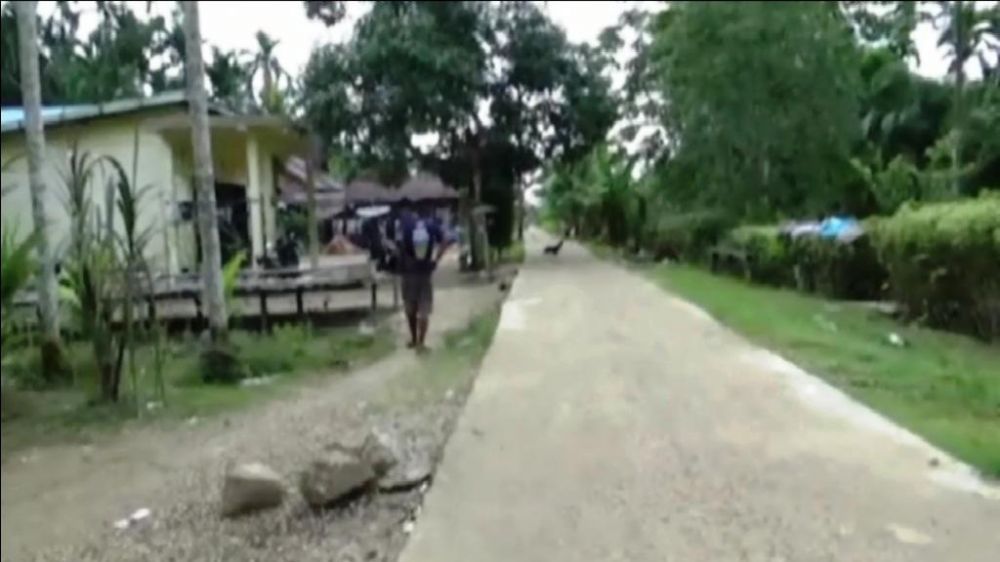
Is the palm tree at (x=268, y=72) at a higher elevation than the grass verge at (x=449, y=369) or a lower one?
higher

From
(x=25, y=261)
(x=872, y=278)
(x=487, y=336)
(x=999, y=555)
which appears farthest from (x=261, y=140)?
(x=872, y=278)

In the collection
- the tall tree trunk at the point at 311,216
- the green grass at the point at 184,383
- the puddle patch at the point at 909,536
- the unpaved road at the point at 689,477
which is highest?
the tall tree trunk at the point at 311,216

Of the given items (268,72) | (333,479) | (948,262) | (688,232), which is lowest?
(333,479)

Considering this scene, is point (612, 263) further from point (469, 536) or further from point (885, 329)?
point (469, 536)

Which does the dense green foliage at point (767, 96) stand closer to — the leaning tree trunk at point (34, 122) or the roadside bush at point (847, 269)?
the roadside bush at point (847, 269)

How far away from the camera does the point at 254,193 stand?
9031 mm

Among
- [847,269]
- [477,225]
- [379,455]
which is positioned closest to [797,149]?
[847,269]

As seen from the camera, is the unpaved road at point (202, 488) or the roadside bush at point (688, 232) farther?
the roadside bush at point (688, 232)

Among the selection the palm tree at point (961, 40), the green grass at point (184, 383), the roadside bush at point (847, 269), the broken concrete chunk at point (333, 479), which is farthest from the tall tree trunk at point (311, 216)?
the broken concrete chunk at point (333, 479)

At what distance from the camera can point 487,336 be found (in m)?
12.0

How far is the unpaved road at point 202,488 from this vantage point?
443cm

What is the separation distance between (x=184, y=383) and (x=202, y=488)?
4.40 meters

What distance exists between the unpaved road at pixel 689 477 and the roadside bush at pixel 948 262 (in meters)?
0.93

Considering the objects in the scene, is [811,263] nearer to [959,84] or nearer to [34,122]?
[34,122]
